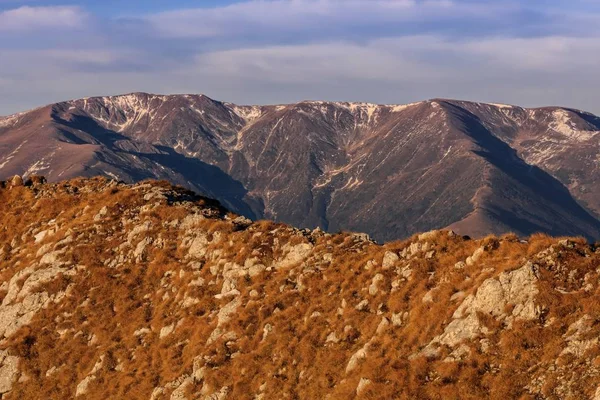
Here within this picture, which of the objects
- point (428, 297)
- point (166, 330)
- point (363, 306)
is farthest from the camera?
point (166, 330)

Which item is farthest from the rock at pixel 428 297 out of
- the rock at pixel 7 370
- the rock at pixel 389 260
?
the rock at pixel 7 370

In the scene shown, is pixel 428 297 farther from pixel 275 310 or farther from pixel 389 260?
pixel 275 310

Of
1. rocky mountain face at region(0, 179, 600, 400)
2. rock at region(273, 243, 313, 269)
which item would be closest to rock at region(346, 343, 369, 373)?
rocky mountain face at region(0, 179, 600, 400)

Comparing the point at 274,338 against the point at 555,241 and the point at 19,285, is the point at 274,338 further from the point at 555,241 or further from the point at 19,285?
the point at 19,285

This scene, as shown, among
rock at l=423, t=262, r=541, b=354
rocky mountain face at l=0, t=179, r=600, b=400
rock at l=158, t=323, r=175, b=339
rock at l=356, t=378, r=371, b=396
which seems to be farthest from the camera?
rock at l=158, t=323, r=175, b=339

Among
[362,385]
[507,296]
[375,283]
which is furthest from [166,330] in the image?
[507,296]

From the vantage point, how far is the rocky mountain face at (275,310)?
3284 cm

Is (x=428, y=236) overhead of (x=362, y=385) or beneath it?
overhead

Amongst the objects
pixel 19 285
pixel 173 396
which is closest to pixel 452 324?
pixel 173 396

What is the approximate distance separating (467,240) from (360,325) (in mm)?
9259

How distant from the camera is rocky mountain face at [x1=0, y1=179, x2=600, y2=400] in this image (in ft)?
108

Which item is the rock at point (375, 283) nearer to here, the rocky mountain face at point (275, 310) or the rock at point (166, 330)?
the rocky mountain face at point (275, 310)

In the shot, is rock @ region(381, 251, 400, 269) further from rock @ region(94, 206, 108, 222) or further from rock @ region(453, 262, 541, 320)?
rock @ region(94, 206, 108, 222)

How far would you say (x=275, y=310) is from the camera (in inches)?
1702
